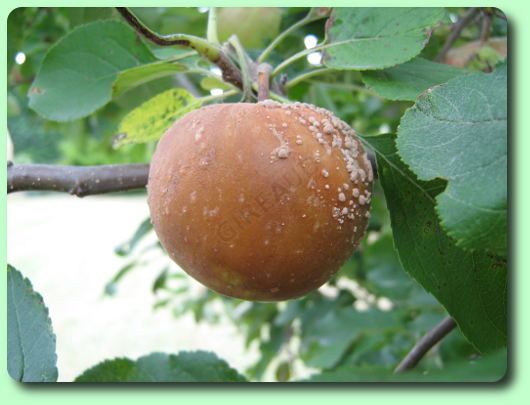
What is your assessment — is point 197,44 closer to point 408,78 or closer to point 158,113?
point 158,113

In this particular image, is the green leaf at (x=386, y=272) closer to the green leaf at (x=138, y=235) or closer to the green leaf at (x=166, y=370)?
the green leaf at (x=138, y=235)

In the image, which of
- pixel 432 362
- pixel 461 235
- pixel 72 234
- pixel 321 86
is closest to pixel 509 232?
pixel 461 235

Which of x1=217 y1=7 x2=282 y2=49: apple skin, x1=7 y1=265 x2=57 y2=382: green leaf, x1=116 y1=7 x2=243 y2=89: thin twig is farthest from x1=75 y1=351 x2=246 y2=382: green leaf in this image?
x1=217 y1=7 x2=282 y2=49: apple skin

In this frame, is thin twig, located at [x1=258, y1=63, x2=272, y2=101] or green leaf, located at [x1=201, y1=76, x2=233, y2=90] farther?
green leaf, located at [x1=201, y1=76, x2=233, y2=90]

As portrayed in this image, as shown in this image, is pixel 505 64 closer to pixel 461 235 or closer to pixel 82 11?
pixel 461 235

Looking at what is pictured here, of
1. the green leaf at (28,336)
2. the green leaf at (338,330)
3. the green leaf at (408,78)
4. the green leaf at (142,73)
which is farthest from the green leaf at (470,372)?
the green leaf at (338,330)

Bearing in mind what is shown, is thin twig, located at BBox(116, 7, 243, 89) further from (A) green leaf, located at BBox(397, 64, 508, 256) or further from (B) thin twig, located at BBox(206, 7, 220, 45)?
(A) green leaf, located at BBox(397, 64, 508, 256)

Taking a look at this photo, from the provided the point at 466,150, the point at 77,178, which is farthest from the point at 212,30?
the point at 466,150
